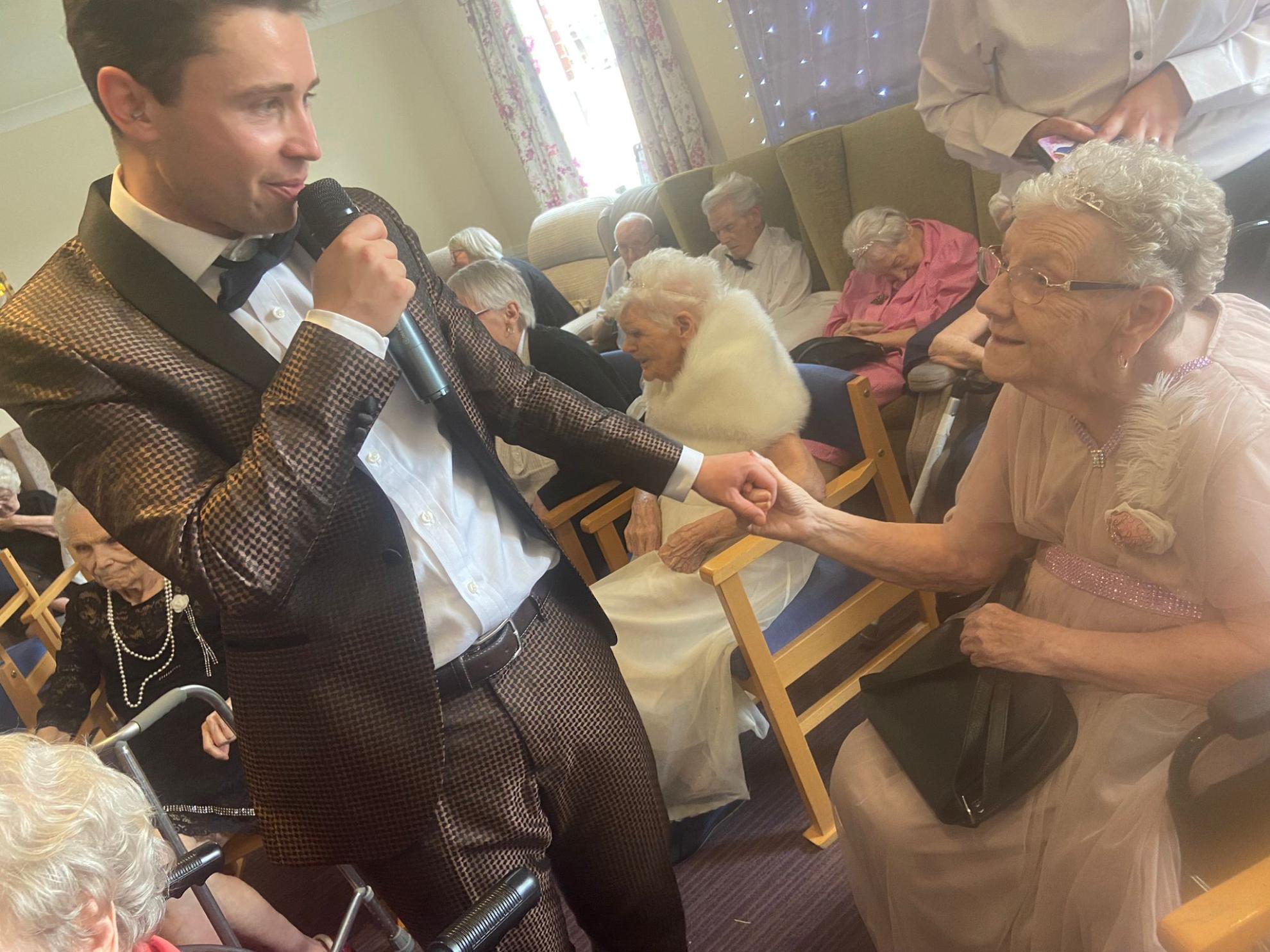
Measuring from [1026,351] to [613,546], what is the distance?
146 cm

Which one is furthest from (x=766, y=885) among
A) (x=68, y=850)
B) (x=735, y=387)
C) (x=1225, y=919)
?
(x=68, y=850)

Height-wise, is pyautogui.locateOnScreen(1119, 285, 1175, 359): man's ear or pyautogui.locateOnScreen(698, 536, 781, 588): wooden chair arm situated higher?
pyautogui.locateOnScreen(1119, 285, 1175, 359): man's ear

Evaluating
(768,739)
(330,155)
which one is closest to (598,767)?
(768,739)

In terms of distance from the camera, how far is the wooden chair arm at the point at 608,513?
8.03ft

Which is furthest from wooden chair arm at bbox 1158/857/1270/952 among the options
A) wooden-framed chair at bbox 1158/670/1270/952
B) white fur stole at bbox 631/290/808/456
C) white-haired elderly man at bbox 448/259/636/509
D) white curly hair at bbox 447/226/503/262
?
white curly hair at bbox 447/226/503/262

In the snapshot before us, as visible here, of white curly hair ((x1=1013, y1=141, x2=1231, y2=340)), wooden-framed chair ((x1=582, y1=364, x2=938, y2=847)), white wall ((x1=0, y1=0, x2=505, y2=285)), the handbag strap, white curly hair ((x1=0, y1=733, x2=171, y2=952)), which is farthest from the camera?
white wall ((x1=0, y1=0, x2=505, y2=285))

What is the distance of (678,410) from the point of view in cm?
219

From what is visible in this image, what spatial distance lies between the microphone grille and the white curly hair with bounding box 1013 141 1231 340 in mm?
909

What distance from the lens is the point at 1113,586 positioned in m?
1.28

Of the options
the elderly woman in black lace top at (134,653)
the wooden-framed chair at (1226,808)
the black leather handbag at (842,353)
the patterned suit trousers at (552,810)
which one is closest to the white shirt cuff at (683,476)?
the patterned suit trousers at (552,810)

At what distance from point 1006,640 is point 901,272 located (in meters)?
2.10

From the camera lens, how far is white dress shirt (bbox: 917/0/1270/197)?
1689mm

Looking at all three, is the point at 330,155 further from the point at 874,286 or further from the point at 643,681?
the point at 643,681

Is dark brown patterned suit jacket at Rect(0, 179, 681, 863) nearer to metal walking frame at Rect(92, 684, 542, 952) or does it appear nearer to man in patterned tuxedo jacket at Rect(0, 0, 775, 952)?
man in patterned tuxedo jacket at Rect(0, 0, 775, 952)
